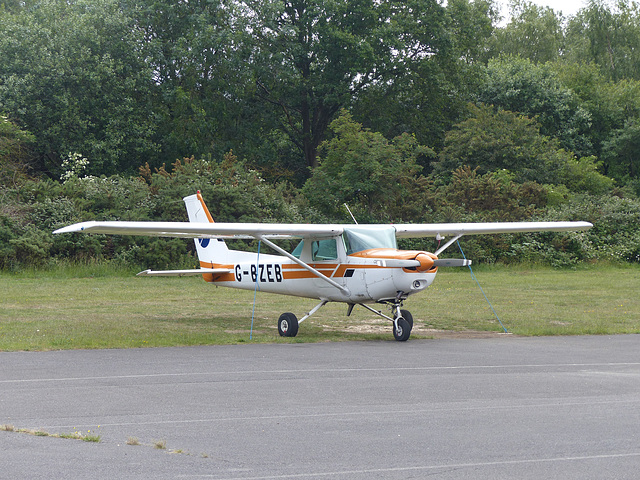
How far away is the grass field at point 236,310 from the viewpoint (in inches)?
558

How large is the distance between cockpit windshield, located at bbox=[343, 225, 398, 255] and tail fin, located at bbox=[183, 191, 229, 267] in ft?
12.5

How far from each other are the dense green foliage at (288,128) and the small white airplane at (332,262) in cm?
1298

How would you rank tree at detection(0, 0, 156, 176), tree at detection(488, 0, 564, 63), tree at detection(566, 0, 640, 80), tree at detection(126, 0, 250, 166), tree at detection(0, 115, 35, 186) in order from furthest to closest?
tree at detection(488, 0, 564, 63) → tree at detection(566, 0, 640, 80) → tree at detection(126, 0, 250, 166) → tree at detection(0, 0, 156, 176) → tree at detection(0, 115, 35, 186)

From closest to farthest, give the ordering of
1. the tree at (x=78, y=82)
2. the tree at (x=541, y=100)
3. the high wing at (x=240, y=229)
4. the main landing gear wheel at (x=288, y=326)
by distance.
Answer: the high wing at (x=240, y=229) < the main landing gear wheel at (x=288, y=326) < the tree at (x=78, y=82) < the tree at (x=541, y=100)

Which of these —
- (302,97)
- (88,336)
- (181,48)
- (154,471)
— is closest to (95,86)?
(181,48)

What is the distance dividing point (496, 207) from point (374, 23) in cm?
1461

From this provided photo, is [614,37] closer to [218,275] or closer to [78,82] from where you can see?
[78,82]

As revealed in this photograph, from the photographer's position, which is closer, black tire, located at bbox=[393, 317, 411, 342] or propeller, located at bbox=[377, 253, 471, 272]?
propeller, located at bbox=[377, 253, 471, 272]

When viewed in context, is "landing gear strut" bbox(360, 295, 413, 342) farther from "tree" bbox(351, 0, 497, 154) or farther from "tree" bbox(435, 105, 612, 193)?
"tree" bbox(351, 0, 497, 154)

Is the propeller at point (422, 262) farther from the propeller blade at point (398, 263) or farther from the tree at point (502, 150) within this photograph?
the tree at point (502, 150)

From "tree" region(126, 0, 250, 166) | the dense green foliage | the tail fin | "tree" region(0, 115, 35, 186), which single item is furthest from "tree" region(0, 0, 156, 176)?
the tail fin

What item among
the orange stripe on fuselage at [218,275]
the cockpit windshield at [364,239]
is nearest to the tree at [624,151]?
the orange stripe on fuselage at [218,275]

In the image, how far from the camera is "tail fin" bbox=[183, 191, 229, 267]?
17266 mm

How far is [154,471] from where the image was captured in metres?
5.55
